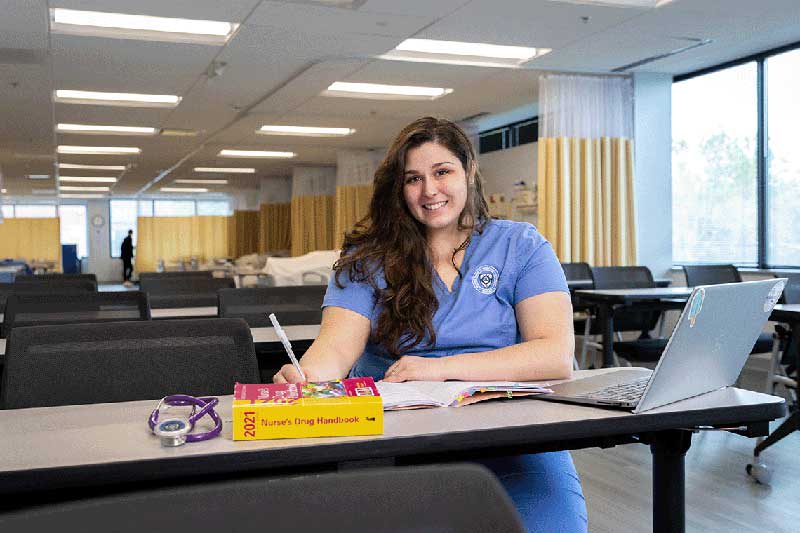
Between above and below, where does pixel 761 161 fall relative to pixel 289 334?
above

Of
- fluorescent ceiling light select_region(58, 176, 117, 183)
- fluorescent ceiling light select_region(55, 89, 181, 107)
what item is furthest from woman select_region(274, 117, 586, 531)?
fluorescent ceiling light select_region(58, 176, 117, 183)

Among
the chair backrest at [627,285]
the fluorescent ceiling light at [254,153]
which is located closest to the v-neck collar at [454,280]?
the chair backrest at [627,285]

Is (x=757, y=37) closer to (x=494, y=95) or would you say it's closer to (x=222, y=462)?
(x=494, y=95)

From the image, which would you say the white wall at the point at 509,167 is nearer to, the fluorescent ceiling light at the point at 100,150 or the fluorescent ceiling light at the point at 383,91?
the fluorescent ceiling light at the point at 383,91

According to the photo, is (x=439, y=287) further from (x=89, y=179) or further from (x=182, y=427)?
(x=89, y=179)

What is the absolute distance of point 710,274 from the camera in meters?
6.44

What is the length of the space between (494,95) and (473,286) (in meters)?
7.76

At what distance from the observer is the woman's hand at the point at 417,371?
179 centimetres

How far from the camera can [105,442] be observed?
1305mm

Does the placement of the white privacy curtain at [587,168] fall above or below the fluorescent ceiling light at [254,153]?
below

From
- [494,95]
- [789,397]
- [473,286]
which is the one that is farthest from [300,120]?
[473,286]

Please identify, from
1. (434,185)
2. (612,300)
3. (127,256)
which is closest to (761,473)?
(612,300)

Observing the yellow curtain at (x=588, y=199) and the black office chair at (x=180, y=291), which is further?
the yellow curtain at (x=588, y=199)

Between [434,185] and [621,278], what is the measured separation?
4.77 meters
